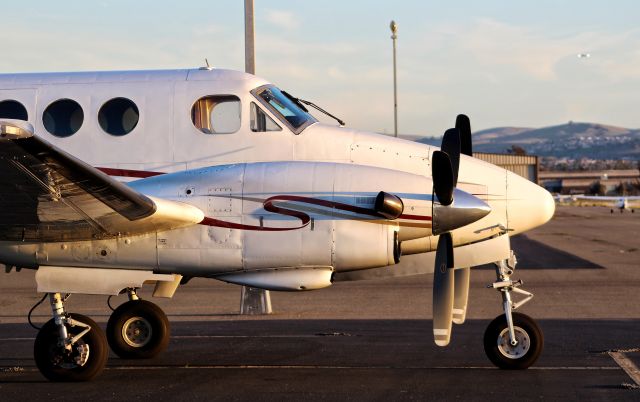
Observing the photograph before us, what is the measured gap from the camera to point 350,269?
11258 millimetres

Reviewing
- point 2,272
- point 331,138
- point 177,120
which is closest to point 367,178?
point 331,138

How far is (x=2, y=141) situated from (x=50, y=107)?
3.41m

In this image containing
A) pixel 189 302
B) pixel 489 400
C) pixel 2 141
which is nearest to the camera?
pixel 2 141

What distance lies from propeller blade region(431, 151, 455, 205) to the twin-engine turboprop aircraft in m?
0.01

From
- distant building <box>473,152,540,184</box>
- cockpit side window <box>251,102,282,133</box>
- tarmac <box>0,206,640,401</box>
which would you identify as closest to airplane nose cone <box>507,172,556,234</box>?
tarmac <box>0,206,640,401</box>

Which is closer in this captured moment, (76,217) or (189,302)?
(76,217)

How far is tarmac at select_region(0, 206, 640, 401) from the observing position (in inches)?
413

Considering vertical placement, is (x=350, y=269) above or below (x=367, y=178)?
below

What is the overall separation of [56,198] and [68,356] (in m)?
1.96

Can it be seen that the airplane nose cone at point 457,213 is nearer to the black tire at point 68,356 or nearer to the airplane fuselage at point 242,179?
the airplane fuselage at point 242,179

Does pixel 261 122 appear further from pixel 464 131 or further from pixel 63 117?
pixel 464 131

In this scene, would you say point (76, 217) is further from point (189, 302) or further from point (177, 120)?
point (189, 302)

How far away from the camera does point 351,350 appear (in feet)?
44.2

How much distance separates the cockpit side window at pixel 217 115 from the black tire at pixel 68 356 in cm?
289
